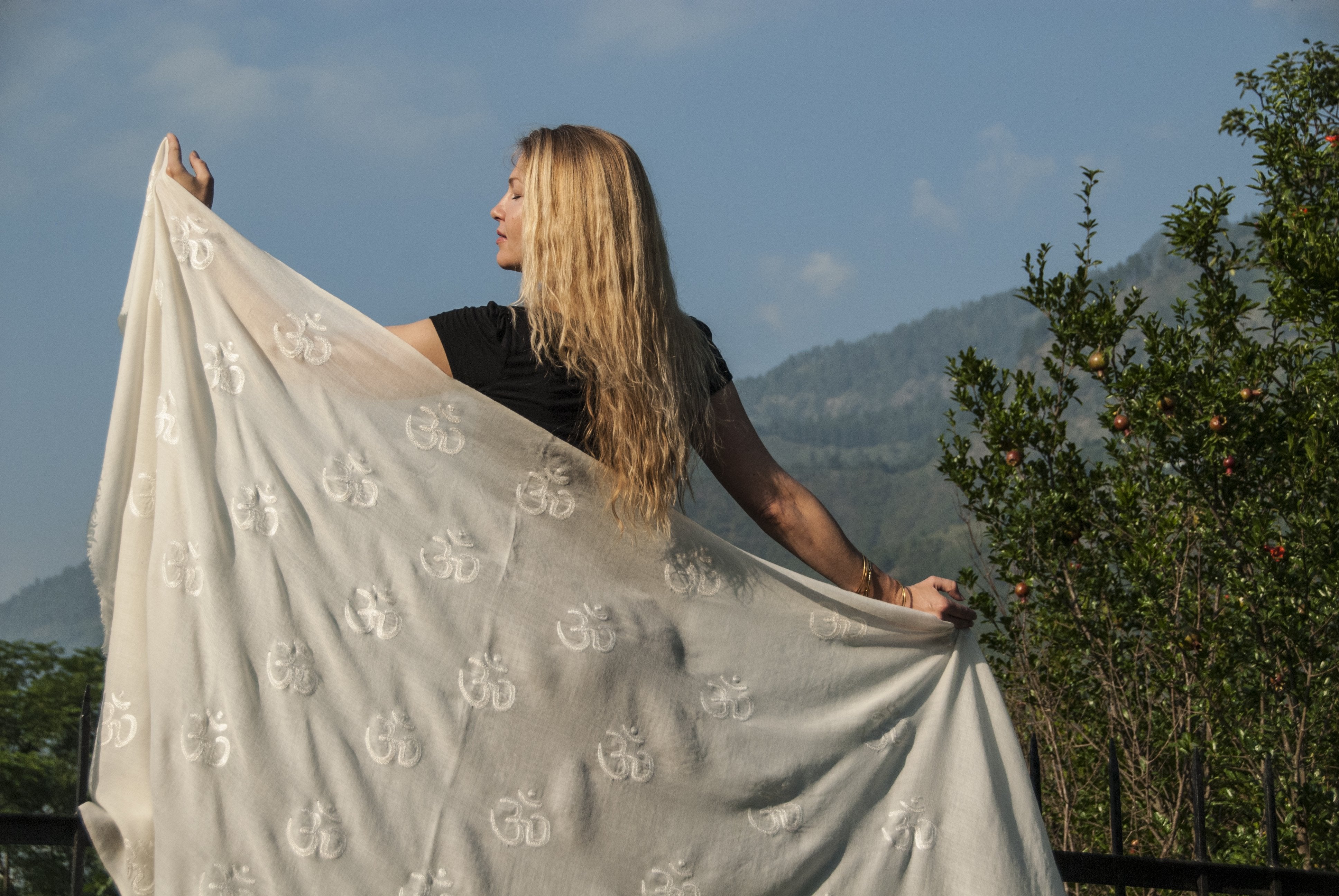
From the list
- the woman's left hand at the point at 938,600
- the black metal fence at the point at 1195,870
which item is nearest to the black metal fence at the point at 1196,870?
the black metal fence at the point at 1195,870

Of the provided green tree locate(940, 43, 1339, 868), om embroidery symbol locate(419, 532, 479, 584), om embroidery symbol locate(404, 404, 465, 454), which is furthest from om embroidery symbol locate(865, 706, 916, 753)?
green tree locate(940, 43, 1339, 868)

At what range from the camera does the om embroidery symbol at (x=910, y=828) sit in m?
1.81

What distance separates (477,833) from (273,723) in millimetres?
340

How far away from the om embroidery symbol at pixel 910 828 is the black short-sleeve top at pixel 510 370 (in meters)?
0.86

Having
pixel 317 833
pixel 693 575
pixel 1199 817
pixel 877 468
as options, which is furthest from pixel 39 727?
pixel 877 468

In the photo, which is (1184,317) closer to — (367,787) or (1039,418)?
(1039,418)

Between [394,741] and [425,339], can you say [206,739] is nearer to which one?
[394,741]

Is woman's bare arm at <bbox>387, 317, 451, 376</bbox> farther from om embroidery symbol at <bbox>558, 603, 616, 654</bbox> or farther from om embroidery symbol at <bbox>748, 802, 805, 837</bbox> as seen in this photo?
om embroidery symbol at <bbox>748, 802, 805, 837</bbox>

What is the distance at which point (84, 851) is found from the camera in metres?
1.77

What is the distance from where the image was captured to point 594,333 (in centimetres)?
174

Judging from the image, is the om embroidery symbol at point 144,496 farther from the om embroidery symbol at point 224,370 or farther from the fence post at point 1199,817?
the fence post at point 1199,817

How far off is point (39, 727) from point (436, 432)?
33.2 feet

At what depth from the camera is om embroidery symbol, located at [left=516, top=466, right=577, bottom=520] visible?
1.71 meters

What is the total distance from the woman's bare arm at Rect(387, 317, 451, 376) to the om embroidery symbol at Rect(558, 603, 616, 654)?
467 millimetres
